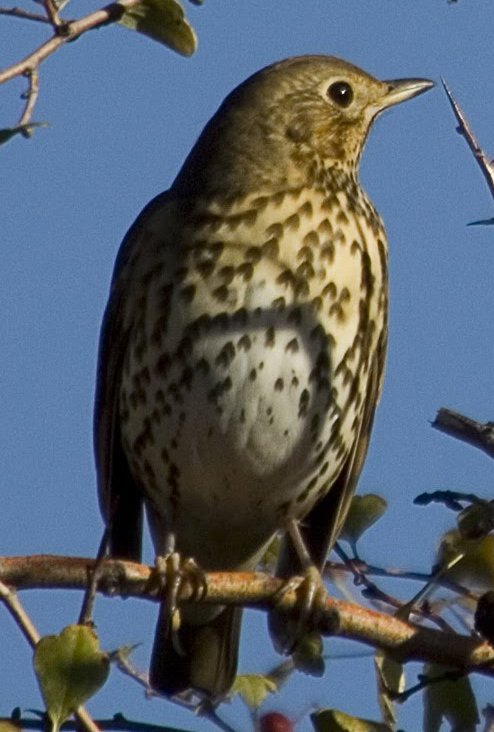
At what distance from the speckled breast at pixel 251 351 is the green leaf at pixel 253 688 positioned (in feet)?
3.88

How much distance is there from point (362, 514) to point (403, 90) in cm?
188

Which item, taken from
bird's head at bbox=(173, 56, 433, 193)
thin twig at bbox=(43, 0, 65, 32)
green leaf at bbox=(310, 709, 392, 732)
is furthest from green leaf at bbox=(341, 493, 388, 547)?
bird's head at bbox=(173, 56, 433, 193)

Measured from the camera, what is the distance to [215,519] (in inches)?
197

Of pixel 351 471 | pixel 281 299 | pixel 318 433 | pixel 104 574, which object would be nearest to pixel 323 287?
pixel 281 299

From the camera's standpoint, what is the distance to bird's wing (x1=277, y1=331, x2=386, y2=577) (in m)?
4.90

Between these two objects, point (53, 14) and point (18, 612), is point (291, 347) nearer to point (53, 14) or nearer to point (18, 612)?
point (53, 14)

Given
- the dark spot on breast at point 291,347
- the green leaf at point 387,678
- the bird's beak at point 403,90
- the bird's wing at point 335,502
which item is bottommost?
the green leaf at point 387,678

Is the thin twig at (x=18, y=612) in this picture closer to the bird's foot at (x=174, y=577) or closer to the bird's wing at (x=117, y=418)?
the bird's foot at (x=174, y=577)

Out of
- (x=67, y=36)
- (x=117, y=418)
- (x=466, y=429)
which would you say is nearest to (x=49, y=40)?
(x=67, y=36)

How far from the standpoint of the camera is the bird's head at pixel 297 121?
16.8 feet

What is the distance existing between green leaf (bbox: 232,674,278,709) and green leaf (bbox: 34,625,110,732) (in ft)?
1.79

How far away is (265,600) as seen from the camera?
3.61 meters

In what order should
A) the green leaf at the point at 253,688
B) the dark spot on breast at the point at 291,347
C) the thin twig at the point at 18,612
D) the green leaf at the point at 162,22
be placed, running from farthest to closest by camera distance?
the dark spot on breast at the point at 291,347
the green leaf at the point at 162,22
the green leaf at the point at 253,688
the thin twig at the point at 18,612

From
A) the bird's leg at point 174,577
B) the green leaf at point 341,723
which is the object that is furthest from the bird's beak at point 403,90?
the green leaf at point 341,723
